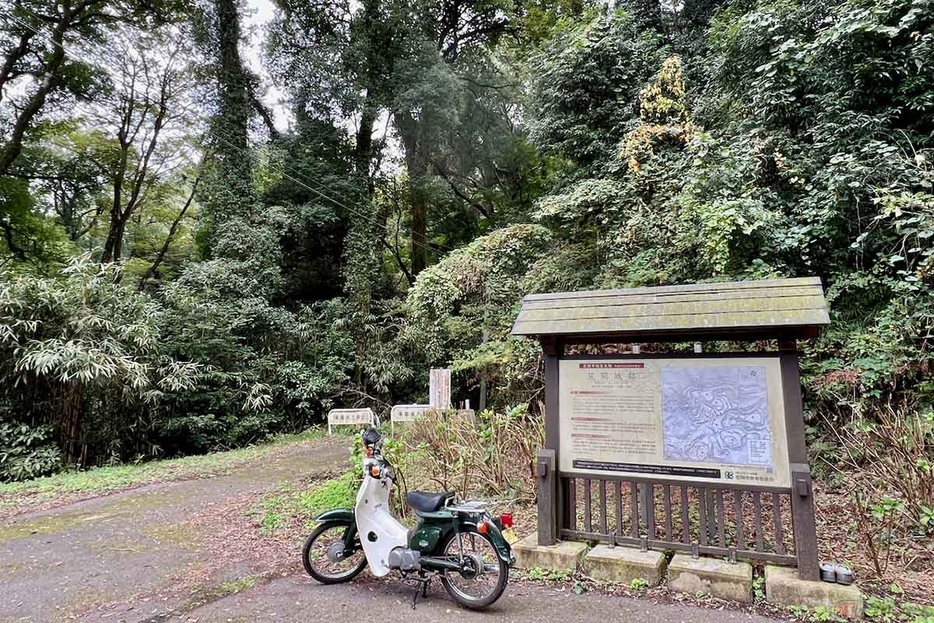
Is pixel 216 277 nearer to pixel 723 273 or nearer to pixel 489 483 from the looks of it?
pixel 489 483

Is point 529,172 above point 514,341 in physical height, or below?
above

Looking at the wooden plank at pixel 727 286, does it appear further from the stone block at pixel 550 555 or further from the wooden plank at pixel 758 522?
the stone block at pixel 550 555

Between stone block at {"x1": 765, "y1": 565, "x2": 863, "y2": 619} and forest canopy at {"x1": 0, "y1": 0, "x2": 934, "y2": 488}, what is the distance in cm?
303

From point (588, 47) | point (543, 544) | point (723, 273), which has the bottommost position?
point (543, 544)

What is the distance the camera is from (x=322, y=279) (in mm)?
14023

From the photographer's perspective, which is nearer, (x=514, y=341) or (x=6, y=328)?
(x=6, y=328)

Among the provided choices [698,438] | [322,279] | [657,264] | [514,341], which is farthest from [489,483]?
[322,279]

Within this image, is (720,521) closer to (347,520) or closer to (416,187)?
(347,520)

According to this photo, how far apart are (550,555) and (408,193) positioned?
13.8 meters

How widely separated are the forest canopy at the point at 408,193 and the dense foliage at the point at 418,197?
0.19 ft

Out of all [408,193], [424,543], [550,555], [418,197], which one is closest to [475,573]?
[424,543]

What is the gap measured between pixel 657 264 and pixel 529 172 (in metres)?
8.76

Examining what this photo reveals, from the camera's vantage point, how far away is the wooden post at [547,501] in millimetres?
3645

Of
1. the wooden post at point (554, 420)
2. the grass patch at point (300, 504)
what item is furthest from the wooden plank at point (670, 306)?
the grass patch at point (300, 504)
